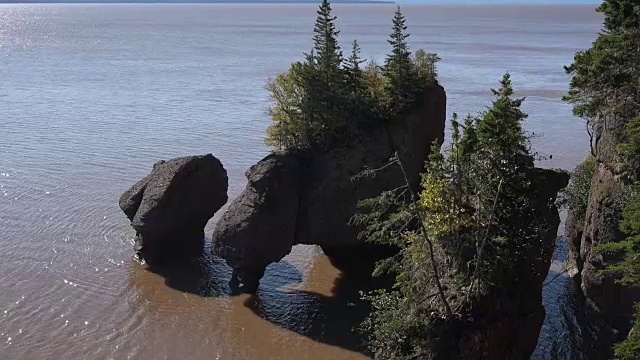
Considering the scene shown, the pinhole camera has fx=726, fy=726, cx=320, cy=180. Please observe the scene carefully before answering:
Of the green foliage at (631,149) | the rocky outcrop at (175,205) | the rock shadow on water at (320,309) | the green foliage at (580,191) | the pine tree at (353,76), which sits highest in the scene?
the pine tree at (353,76)

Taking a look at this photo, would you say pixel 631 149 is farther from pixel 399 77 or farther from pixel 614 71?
pixel 399 77

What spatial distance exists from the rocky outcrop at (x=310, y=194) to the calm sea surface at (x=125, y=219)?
2.15 meters

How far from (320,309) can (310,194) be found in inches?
176

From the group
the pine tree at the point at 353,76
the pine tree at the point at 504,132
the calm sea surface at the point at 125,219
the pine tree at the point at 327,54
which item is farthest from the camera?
the pine tree at the point at 353,76

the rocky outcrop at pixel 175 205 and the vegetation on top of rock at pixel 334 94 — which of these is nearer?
the vegetation on top of rock at pixel 334 94

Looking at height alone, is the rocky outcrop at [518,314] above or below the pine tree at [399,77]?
below

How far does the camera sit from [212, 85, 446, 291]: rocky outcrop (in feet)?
90.2

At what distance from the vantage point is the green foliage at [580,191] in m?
30.3

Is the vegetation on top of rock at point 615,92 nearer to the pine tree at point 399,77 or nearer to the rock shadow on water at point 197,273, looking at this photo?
the pine tree at point 399,77

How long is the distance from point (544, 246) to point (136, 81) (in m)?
57.7

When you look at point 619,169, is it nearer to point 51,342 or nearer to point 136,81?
point 51,342

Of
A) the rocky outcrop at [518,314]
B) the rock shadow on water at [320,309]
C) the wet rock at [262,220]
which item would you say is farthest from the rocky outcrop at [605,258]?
the wet rock at [262,220]

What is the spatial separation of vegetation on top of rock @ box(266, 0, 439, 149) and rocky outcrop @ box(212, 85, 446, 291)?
54cm

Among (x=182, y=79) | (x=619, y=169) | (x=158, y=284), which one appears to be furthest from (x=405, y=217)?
(x=182, y=79)
